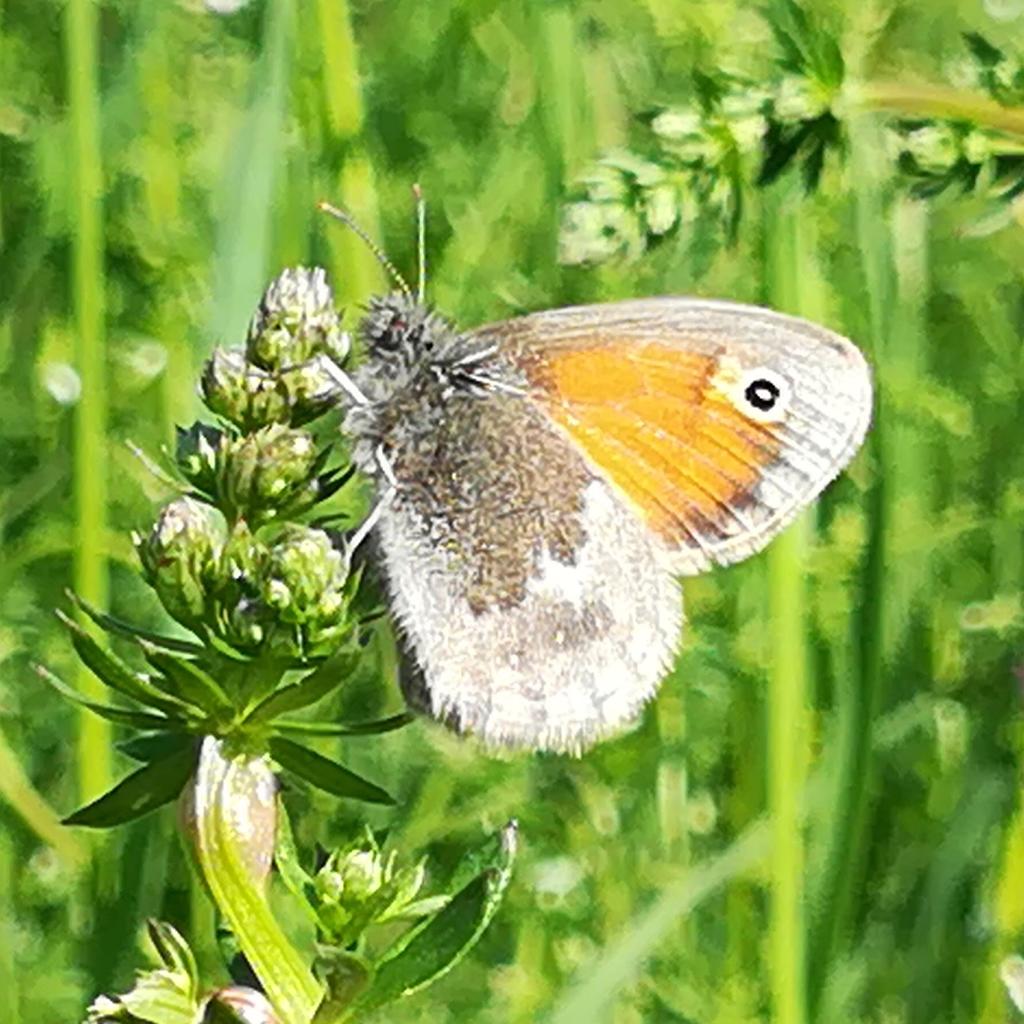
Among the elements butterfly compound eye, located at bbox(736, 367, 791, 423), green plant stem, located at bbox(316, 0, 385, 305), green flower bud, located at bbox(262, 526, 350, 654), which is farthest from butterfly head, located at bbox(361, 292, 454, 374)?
green flower bud, located at bbox(262, 526, 350, 654)

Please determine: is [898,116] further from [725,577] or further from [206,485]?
[725,577]

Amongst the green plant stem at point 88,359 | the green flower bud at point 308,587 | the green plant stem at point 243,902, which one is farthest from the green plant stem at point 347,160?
the green plant stem at point 243,902

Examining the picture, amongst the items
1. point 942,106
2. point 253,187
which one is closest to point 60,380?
point 253,187

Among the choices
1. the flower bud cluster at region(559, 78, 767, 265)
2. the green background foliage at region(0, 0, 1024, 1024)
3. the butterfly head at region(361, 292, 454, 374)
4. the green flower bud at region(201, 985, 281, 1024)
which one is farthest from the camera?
the green background foliage at region(0, 0, 1024, 1024)

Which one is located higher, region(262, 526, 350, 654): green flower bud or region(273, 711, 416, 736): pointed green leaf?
region(262, 526, 350, 654): green flower bud

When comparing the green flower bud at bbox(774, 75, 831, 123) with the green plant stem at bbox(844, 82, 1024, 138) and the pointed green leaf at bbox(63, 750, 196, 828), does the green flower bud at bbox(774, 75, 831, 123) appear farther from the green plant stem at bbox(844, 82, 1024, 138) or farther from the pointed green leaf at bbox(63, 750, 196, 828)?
the pointed green leaf at bbox(63, 750, 196, 828)

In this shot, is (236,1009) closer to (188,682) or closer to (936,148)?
(188,682)
